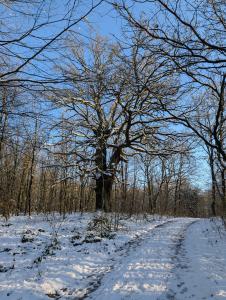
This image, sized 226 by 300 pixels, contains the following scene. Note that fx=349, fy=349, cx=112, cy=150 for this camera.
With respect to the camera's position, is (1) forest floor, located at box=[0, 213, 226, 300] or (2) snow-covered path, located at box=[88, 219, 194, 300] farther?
(1) forest floor, located at box=[0, 213, 226, 300]

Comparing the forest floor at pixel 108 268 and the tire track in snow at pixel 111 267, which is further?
the tire track in snow at pixel 111 267

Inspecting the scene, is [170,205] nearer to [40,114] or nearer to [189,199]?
[189,199]

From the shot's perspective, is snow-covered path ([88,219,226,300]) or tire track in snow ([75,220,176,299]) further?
tire track in snow ([75,220,176,299])

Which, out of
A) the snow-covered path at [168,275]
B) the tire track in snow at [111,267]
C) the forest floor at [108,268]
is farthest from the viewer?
the tire track in snow at [111,267]

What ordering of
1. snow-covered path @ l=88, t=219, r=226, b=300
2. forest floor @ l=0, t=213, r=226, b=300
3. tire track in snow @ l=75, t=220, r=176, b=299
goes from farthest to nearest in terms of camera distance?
tire track in snow @ l=75, t=220, r=176, b=299 < forest floor @ l=0, t=213, r=226, b=300 < snow-covered path @ l=88, t=219, r=226, b=300

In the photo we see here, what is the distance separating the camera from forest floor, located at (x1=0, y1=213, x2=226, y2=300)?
598 cm

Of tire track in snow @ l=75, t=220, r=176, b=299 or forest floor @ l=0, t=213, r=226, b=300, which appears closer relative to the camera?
forest floor @ l=0, t=213, r=226, b=300

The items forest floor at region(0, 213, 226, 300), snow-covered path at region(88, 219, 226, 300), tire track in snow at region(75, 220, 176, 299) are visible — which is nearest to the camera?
snow-covered path at region(88, 219, 226, 300)

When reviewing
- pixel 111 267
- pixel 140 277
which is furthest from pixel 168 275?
pixel 111 267

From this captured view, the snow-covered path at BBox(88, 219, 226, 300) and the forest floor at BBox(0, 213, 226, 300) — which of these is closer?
the snow-covered path at BBox(88, 219, 226, 300)

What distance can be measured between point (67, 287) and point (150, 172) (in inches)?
1589

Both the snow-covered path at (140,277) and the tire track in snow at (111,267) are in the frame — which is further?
the tire track in snow at (111,267)

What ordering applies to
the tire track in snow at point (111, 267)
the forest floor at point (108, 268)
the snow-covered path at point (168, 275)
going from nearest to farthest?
the snow-covered path at point (168, 275)
the forest floor at point (108, 268)
the tire track in snow at point (111, 267)

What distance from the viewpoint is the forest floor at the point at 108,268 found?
5.98 meters
